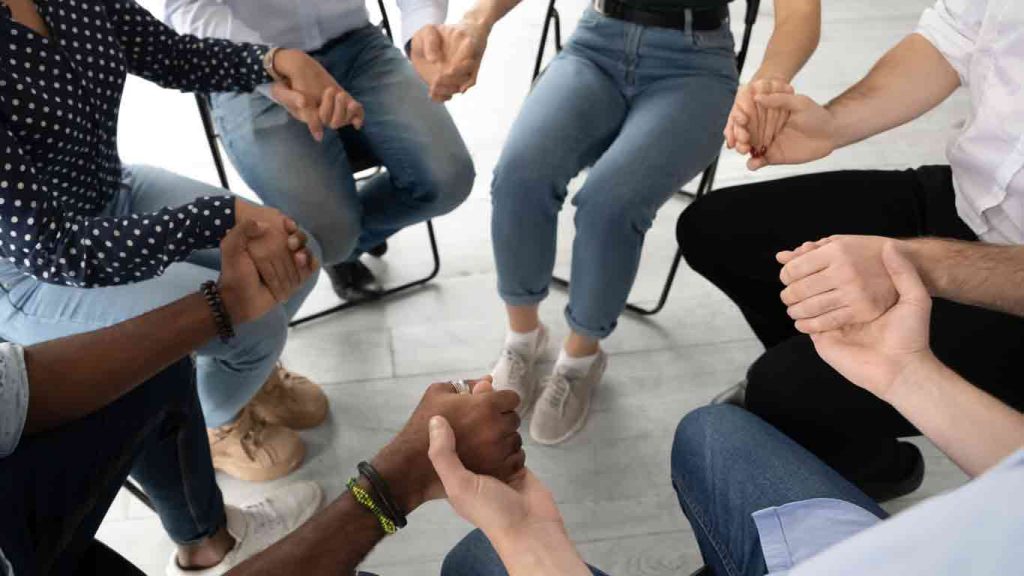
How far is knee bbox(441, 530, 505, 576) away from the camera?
0.84m

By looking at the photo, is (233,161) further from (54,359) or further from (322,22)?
(54,359)

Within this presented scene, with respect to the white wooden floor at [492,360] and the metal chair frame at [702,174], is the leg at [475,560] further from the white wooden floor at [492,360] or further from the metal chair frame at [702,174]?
the metal chair frame at [702,174]

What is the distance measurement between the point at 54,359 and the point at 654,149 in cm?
93

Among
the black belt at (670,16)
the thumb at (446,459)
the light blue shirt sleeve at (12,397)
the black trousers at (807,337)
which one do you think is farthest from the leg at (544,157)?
the light blue shirt sleeve at (12,397)

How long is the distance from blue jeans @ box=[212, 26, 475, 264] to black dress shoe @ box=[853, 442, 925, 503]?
0.91 m

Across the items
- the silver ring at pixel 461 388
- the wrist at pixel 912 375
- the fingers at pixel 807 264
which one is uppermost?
the fingers at pixel 807 264

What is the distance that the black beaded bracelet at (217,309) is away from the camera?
1.05 metres

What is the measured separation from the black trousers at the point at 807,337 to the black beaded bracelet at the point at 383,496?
541 mm

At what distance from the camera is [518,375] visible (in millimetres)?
1563

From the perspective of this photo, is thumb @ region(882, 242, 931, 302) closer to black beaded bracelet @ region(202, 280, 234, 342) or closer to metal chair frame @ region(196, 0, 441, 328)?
black beaded bracelet @ region(202, 280, 234, 342)

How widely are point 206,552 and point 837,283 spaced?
105 centimetres

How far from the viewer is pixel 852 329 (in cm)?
92

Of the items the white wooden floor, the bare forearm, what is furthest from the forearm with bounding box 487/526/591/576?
the bare forearm

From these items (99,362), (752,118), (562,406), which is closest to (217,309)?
(99,362)
